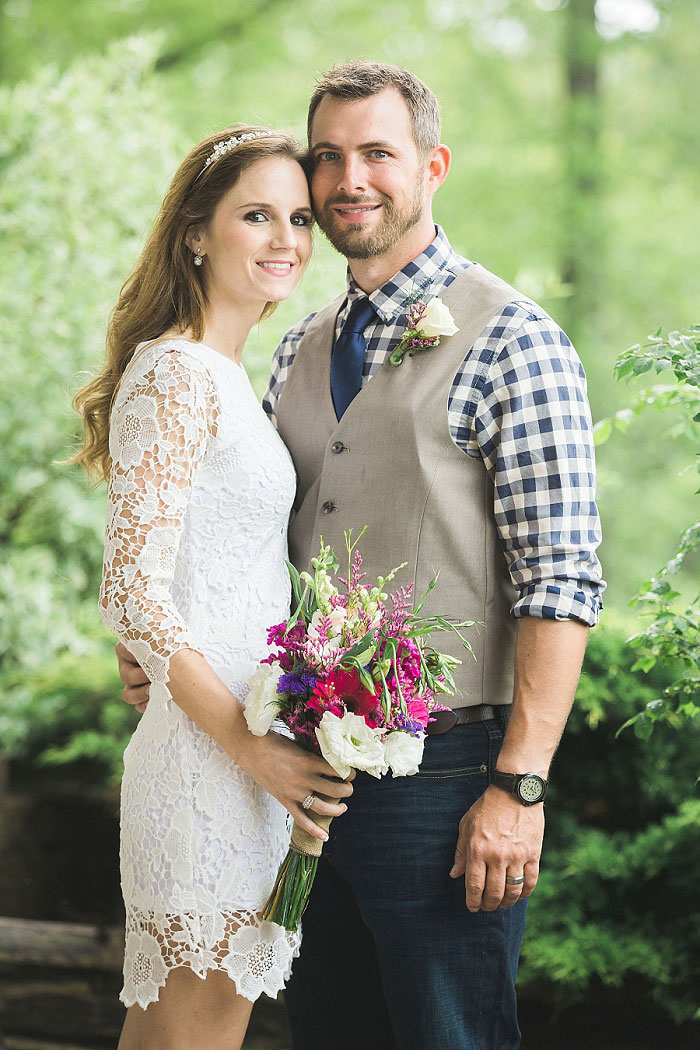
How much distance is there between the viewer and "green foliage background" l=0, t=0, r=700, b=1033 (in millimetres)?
3045

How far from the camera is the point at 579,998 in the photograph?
288 cm

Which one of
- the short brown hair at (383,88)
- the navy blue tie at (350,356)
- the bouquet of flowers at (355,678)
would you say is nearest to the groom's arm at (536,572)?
the bouquet of flowers at (355,678)

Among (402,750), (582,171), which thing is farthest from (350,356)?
(582,171)

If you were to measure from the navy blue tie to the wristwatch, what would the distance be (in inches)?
33.9

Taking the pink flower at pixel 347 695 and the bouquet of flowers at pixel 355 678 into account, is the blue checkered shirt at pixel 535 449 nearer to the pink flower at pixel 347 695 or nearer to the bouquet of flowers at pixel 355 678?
the bouquet of flowers at pixel 355 678

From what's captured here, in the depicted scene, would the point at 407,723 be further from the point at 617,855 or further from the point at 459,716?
the point at 617,855

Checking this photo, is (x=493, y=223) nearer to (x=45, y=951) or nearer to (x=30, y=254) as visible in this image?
(x=30, y=254)

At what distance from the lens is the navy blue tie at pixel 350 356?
225cm

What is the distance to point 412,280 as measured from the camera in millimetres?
2287

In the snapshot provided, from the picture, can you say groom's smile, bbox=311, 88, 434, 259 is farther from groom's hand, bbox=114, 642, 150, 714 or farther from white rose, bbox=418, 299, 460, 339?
groom's hand, bbox=114, 642, 150, 714

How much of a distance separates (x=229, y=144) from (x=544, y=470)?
99cm

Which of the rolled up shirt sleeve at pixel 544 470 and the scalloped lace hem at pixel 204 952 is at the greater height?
the rolled up shirt sleeve at pixel 544 470

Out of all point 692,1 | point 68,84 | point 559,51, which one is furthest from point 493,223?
point 68,84

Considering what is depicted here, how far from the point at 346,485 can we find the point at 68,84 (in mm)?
3268
